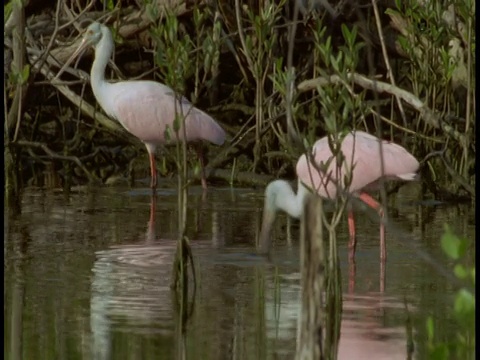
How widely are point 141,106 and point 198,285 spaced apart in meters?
5.20

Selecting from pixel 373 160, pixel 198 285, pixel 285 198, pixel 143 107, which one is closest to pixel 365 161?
pixel 373 160

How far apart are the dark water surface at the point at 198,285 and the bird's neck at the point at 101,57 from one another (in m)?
1.49

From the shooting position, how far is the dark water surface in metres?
6.96

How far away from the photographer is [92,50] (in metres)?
15.1

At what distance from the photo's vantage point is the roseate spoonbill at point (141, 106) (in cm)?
1316

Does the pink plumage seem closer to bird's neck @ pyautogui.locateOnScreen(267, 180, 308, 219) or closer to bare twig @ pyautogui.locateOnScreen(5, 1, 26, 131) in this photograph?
bird's neck @ pyautogui.locateOnScreen(267, 180, 308, 219)

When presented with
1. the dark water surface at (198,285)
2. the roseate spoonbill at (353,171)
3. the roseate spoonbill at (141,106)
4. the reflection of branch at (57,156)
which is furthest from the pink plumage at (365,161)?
the reflection of branch at (57,156)

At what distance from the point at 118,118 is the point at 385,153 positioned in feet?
14.2

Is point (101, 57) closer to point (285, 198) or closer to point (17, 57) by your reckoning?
point (17, 57)

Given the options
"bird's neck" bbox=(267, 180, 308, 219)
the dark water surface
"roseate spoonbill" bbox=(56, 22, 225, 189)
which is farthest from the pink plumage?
"roseate spoonbill" bbox=(56, 22, 225, 189)

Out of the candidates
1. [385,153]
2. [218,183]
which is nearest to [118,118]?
[218,183]

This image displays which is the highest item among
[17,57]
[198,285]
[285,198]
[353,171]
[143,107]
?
[17,57]

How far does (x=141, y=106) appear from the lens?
1344 centimetres

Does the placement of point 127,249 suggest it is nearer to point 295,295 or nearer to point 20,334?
point 295,295
